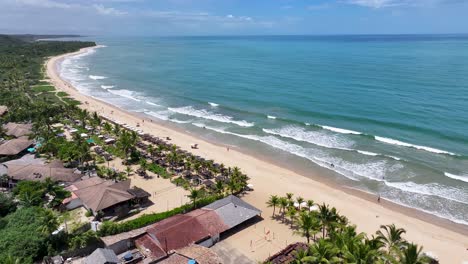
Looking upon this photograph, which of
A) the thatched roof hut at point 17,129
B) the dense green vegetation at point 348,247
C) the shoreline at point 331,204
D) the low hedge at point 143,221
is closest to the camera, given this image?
the dense green vegetation at point 348,247

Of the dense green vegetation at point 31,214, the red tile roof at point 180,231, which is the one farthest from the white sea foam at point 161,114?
the red tile roof at point 180,231

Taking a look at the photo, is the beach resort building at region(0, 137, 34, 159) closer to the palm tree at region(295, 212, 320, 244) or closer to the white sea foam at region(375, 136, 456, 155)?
the palm tree at region(295, 212, 320, 244)

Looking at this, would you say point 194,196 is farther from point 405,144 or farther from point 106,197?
point 405,144

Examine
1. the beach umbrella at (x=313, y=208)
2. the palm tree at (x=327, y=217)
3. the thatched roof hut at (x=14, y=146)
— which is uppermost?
the palm tree at (x=327, y=217)

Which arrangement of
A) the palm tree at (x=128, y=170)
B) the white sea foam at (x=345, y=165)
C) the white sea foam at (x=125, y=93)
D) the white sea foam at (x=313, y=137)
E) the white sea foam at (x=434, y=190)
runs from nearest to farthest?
the white sea foam at (x=434, y=190), the palm tree at (x=128, y=170), the white sea foam at (x=345, y=165), the white sea foam at (x=313, y=137), the white sea foam at (x=125, y=93)

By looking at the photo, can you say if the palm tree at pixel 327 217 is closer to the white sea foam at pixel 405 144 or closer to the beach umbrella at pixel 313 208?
the beach umbrella at pixel 313 208

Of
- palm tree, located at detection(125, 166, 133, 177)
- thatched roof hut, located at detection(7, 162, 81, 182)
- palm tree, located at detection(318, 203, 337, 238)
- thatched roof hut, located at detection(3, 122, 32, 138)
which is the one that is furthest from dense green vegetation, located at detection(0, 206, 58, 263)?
thatched roof hut, located at detection(3, 122, 32, 138)

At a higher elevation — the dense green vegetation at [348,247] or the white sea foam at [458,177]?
the dense green vegetation at [348,247]


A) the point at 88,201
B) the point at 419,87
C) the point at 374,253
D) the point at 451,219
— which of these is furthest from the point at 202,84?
the point at 374,253
